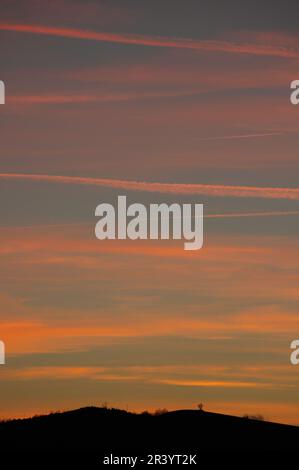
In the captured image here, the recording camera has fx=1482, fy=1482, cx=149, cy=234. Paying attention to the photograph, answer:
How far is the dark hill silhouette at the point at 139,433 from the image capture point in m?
77.5

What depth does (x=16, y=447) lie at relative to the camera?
76688 mm

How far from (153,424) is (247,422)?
22.6 feet

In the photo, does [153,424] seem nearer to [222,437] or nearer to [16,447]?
[222,437]

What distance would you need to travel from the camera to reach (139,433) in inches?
3150

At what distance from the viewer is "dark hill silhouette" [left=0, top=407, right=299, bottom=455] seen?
77500mm
